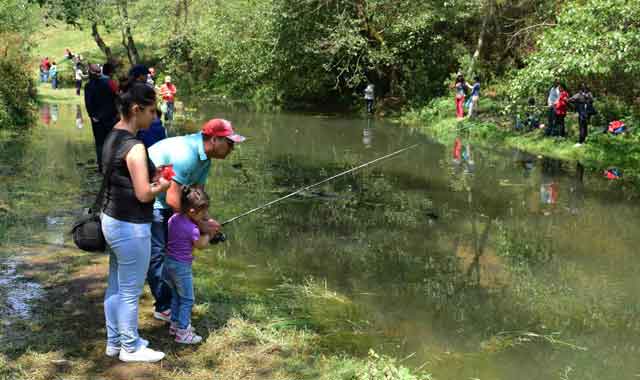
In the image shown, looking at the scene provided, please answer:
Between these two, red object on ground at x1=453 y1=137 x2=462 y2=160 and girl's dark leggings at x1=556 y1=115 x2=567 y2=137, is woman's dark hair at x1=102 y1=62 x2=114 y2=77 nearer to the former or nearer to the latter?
red object on ground at x1=453 y1=137 x2=462 y2=160

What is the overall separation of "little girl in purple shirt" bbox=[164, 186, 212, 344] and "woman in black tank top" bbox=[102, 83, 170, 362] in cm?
42

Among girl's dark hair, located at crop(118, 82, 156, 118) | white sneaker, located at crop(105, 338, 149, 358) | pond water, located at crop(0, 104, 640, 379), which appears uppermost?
girl's dark hair, located at crop(118, 82, 156, 118)

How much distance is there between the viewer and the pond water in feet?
17.7

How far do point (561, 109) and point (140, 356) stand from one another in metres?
14.6

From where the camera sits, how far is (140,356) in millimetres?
4188

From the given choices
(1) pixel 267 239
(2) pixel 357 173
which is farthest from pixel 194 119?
(1) pixel 267 239

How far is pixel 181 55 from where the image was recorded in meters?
38.4

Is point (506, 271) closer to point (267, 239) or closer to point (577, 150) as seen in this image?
point (267, 239)

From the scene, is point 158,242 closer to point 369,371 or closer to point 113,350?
point 113,350

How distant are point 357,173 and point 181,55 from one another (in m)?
28.4

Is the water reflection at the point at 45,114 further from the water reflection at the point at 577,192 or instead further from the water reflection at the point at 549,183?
the water reflection at the point at 577,192

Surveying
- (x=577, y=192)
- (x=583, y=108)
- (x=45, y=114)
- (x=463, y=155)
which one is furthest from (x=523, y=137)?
(x=45, y=114)

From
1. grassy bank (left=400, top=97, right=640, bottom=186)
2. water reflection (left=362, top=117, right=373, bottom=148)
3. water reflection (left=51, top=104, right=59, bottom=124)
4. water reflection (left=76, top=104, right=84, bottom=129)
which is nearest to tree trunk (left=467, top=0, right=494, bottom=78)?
grassy bank (left=400, top=97, right=640, bottom=186)

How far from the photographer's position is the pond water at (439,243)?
539 centimetres
